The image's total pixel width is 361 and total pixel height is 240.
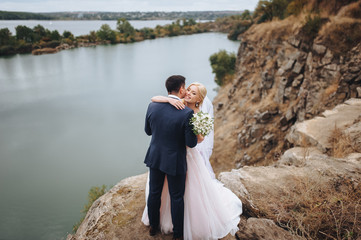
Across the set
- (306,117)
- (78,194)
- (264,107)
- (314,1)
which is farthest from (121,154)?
(314,1)

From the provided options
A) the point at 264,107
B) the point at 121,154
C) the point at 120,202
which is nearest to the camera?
the point at 120,202

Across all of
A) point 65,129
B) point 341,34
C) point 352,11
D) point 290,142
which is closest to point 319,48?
point 341,34

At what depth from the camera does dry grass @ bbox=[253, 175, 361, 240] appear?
6.78 ft

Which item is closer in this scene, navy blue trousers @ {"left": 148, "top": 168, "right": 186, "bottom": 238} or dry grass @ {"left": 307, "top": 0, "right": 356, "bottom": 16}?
navy blue trousers @ {"left": 148, "top": 168, "right": 186, "bottom": 238}

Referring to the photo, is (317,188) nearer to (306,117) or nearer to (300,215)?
(300,215)

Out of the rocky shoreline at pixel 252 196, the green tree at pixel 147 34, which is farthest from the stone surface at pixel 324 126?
the green tree at pixel 147 34

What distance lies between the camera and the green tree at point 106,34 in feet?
164

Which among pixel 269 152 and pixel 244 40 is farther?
pixel 244 40

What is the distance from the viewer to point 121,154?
47.4ft

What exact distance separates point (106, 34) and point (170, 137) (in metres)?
55.5

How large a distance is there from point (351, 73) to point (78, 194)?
11.0m

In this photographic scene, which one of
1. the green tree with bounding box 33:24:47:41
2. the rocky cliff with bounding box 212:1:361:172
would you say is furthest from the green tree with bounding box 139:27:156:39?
the rocky cliff with bounding box 212:1:361:172

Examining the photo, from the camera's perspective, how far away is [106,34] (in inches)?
2008

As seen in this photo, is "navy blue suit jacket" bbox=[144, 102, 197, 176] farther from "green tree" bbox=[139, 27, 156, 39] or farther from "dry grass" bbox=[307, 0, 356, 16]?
"green tree" bbox=[139, 27, 156, 39]
